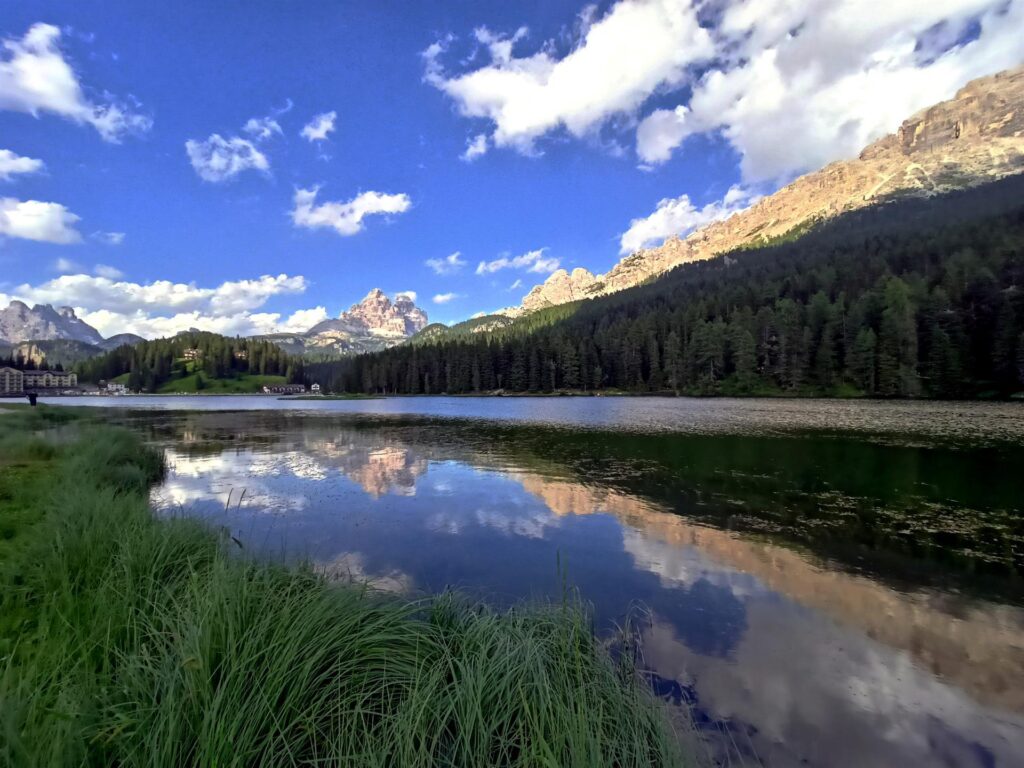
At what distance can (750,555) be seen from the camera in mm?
14055

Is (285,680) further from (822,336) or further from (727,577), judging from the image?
(822,336)

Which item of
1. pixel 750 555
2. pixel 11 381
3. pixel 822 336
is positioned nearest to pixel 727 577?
pixel 750 555

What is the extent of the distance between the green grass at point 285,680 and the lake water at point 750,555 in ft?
8.01

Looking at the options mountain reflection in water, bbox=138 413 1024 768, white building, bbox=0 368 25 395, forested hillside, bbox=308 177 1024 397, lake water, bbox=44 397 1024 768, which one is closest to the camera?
mountain reflection in water, bbox=138 413 1024 768

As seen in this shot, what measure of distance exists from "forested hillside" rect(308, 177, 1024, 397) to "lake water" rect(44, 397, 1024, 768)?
248 feet

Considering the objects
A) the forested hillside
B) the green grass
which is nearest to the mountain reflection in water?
the green grass

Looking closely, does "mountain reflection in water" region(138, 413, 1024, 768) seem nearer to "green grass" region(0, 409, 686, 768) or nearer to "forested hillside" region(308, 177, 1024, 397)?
"green grass" region(0, 409, 686, 768)

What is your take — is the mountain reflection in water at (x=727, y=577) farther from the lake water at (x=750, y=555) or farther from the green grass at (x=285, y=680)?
the green grass at (x=285, y=680)

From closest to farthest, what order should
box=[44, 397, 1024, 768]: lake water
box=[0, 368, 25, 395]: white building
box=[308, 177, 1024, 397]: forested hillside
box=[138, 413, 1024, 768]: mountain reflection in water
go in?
box=[138, 413, 1024, 768]: mountain reflection in water < box=[44, 397, 1024, 768]: lake water < box=[308, 177, 1024, 397]: forested hillside < box=[0, 368, 25, 395]: white building

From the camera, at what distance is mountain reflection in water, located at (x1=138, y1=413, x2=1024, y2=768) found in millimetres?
7281

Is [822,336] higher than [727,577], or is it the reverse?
[822,336]

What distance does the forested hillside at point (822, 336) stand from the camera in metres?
90.8

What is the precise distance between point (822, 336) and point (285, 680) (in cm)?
13380

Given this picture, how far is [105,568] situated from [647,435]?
40373mm
